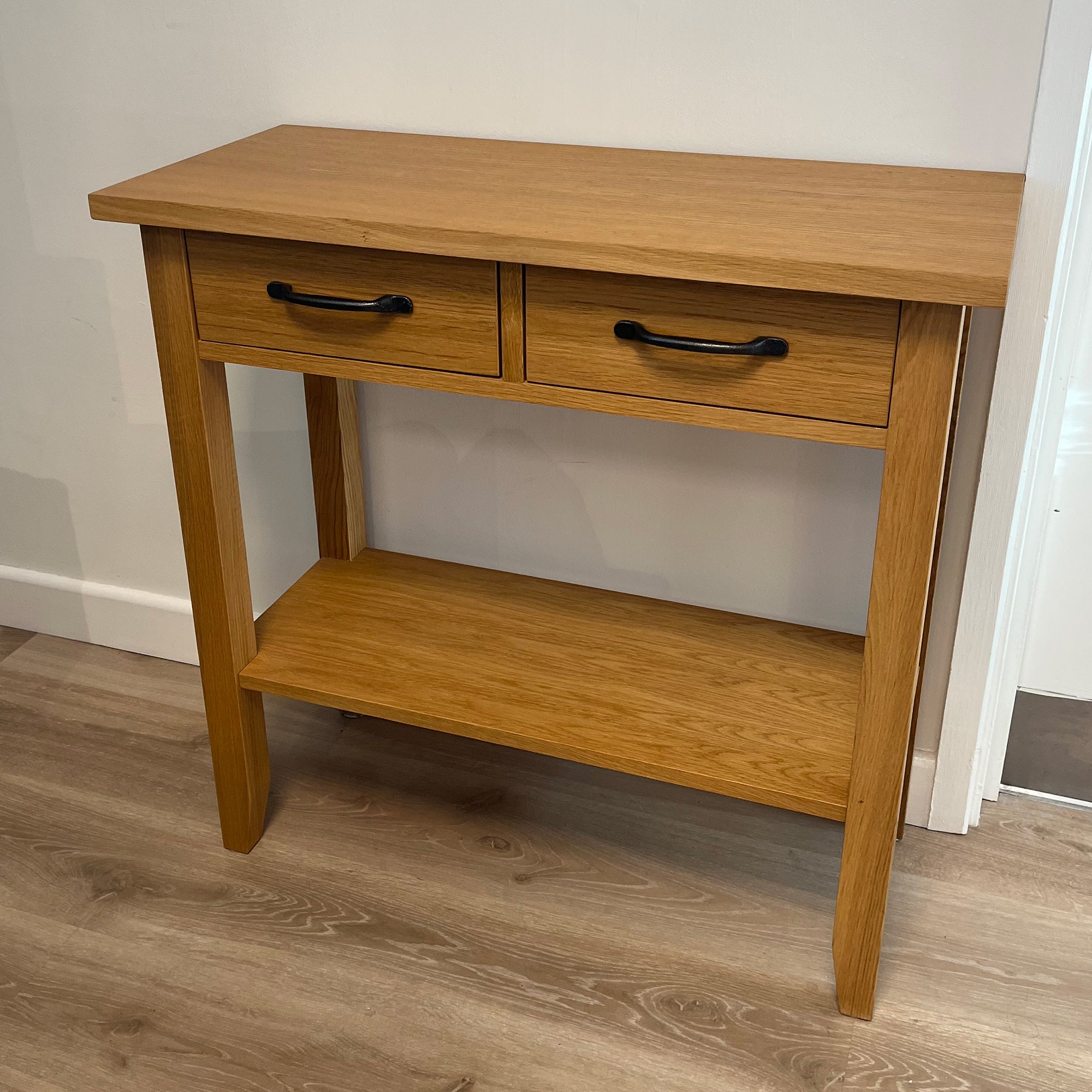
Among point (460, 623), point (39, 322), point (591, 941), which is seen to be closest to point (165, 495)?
point (39, 322)

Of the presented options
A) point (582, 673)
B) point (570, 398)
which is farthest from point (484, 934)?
point (570, 398)

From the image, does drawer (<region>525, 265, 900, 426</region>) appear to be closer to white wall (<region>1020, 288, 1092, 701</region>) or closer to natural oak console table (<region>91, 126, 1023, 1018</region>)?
natural oak console table (<region>91, 126, 1023, 1018</region>)

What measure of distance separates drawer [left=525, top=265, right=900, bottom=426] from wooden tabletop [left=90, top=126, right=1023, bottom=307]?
43mm

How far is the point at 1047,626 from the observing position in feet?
6.69

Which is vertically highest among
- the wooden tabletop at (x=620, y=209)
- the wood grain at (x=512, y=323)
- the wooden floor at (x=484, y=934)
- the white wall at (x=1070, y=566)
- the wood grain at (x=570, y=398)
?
the wooden tabletop at (x=620, y=209)

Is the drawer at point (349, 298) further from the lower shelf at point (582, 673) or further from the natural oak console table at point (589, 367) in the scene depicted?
the lower shelf at point (582, 673)

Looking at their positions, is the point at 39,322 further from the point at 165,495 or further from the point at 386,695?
the point at 386,695

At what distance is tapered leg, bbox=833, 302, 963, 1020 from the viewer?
3.88 feet

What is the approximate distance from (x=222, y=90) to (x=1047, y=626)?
5.17ft

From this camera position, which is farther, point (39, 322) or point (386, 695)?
point (39, 322)

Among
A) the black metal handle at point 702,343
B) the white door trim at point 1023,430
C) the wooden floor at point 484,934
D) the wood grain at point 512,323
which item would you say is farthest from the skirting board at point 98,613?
the white door trim at point 1023,430

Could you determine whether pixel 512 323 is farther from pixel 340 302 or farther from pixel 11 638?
pixel 11 638

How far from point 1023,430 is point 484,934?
999 millimetres

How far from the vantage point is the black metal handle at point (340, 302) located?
4.42ft
